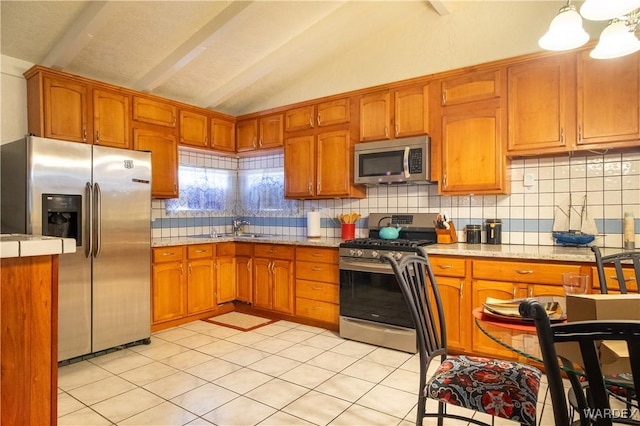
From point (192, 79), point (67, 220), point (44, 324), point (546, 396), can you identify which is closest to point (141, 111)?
point (192, 79)

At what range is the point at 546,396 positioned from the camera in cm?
238

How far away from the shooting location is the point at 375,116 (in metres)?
3.74

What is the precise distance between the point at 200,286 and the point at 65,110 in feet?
6.90

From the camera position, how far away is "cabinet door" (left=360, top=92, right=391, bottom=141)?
3660 millimetres

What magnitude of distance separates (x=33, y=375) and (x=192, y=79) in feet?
11.0

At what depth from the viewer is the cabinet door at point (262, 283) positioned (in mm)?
4207

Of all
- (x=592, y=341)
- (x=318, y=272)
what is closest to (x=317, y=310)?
(x=318, y=272)

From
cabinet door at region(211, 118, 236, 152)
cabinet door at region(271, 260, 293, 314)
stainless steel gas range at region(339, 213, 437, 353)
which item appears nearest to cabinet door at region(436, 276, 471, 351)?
stainless steel gas range at region(339, 213, 437, 353)

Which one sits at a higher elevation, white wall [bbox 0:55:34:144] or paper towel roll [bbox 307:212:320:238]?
white wall [bbox 0:55:34:144]

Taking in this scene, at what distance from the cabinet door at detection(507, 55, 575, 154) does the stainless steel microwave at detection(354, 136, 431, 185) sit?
2.36 ft

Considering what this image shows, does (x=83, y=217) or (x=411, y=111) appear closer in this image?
(x=83, y=217)

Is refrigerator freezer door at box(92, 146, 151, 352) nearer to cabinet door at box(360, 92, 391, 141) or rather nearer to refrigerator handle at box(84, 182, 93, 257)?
refrigerator handle at box(84, 182, 93, 257)

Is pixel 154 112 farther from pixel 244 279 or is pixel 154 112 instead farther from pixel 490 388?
pixel 490 388

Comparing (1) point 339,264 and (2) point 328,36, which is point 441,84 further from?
(1) point 339,264
